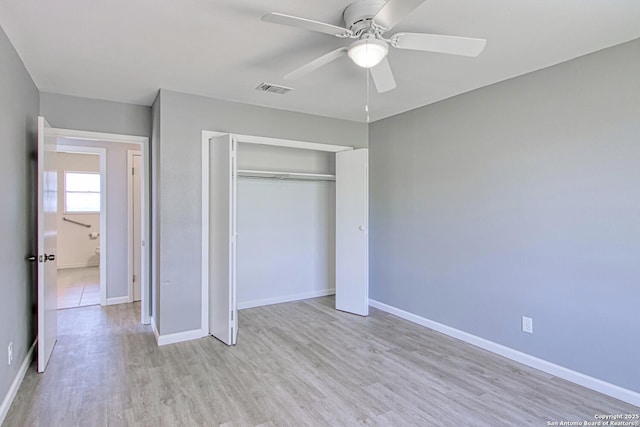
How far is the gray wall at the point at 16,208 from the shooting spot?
234cm

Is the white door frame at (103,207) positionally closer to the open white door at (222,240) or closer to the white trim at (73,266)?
the open white door at (222,240)

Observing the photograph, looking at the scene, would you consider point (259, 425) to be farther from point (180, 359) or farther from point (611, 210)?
point (611, 210)

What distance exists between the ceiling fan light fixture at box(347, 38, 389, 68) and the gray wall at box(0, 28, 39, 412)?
7.20 ft

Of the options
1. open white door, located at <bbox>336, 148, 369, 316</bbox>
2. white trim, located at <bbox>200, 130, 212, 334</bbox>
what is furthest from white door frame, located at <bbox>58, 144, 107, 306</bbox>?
open white door, located at <bbox>336, 148, 369, 316</bbox>

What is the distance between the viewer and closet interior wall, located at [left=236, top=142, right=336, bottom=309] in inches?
186

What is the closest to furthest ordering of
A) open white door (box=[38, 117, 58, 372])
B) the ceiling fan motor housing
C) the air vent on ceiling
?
the ceiling fan motor housing < open white door (box=[38, 117, 58, 372]) < the air vent on ceiling

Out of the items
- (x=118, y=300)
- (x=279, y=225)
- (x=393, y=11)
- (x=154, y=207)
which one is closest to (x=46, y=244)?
(x=154, y=207)

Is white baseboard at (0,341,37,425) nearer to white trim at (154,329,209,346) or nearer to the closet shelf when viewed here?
white trim at (154,329,209,346)

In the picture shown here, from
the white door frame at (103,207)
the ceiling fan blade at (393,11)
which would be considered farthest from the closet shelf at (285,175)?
the ceiling fan blade at (393,11)

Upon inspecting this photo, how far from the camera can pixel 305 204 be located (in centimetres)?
519

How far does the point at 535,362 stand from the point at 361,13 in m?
3.00

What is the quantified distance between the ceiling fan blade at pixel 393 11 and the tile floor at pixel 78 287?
5.14 m

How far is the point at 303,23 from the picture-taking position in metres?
1.72

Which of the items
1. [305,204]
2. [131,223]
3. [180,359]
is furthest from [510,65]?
[131,223]
